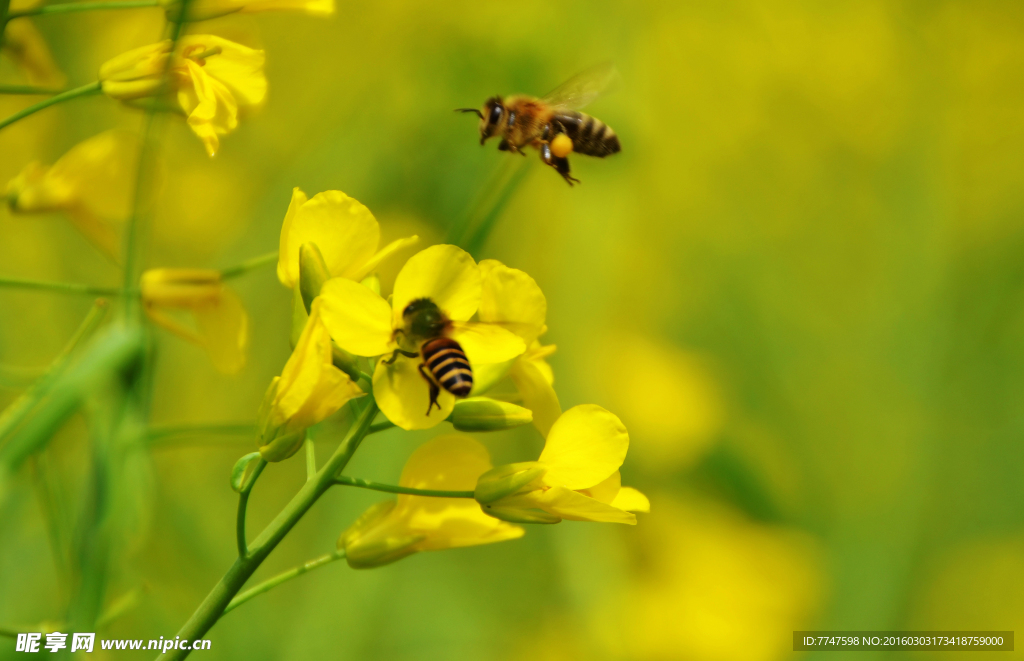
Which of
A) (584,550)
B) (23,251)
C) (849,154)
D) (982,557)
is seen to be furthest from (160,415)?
(849,154)

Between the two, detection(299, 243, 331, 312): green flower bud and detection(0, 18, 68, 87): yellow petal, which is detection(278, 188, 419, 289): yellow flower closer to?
detection(299, 243, 331, 312): green flower bud

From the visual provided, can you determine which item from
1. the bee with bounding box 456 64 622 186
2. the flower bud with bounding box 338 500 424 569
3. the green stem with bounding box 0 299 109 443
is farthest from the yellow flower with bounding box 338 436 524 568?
the bee with bounding box 456 64 622 186

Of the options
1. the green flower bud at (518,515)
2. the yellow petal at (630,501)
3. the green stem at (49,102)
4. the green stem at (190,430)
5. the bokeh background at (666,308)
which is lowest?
the bokeh background at (666,308)

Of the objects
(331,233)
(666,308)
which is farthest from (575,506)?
(666,308)

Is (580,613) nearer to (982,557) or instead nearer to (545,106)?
(545,106)

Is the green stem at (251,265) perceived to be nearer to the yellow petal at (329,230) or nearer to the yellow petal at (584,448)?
the yellow petal at (329,230)

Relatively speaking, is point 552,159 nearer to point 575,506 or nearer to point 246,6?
point 246,6

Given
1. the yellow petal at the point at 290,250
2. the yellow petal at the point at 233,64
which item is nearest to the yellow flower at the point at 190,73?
the yellow petal at the point at 233,64
